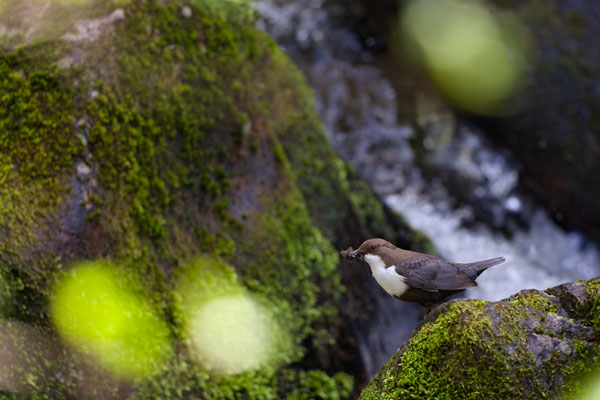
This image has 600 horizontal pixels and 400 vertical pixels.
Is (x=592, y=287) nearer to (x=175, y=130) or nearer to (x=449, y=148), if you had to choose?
(x=175, y=130)

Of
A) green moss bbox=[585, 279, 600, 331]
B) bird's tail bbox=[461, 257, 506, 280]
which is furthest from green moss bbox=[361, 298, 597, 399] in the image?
bird's tail bbox=[461, 257, 506, 280]

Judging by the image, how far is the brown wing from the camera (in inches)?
122

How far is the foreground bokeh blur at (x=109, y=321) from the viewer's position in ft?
11.0

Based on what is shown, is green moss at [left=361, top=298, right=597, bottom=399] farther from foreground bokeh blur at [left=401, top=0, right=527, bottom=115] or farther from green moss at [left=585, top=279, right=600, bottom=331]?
foreground bokeh blur at [left=401, top=0, right=527, bottom=115]

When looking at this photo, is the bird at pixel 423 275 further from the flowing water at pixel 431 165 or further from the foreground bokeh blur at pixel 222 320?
the flowing water at pixel 431 165

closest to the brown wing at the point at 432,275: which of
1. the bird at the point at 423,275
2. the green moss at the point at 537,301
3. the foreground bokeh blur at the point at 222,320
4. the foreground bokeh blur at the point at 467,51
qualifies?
the bird at the point at 423,275

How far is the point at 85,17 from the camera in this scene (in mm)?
4031

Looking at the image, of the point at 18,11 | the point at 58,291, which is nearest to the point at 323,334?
the point at 58,291

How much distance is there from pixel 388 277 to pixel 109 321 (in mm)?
1813

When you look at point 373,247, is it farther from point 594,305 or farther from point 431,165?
point 431,165

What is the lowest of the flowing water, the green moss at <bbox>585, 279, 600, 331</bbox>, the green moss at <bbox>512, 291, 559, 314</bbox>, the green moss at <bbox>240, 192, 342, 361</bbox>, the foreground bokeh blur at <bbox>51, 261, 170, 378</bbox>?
the flowing water

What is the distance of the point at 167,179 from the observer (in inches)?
161

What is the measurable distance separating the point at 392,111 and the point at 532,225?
107 inches

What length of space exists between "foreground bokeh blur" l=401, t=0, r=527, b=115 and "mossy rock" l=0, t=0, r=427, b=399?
3.70 m
